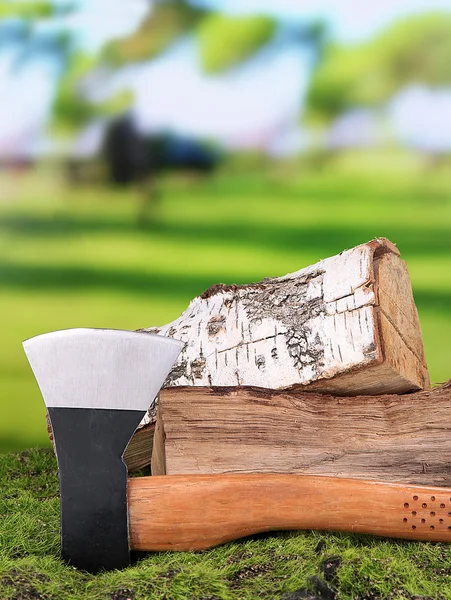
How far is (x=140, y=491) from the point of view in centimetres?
157

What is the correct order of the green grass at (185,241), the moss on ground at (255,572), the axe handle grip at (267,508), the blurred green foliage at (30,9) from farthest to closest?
the green grass at (185,241)
the blurred green foliage at (30,9)
the axe handle grip at (267,508)
the moss on ground at (255,572)

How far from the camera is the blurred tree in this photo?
3115mm


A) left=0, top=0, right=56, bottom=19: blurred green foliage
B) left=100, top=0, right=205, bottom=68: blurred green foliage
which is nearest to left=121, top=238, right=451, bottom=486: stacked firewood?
left=100, top=0, right=205, bottom=68: blurred green foliage

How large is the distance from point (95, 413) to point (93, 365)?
0.10 metres

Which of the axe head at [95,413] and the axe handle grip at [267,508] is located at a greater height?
the axe head at [95,413]

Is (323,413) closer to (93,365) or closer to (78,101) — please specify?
(93,365)

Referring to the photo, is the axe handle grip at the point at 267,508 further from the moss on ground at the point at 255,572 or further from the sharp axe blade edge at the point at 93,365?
the sharp axe blade edge at the point at 93,365

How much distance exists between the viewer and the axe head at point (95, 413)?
152cm

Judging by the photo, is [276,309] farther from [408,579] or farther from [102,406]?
[408,579]

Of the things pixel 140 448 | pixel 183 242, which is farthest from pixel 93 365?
pixel 183 242

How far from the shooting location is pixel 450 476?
5.86 feet

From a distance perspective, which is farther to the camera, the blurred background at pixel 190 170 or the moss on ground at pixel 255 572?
the blurred background at pixel 190 170

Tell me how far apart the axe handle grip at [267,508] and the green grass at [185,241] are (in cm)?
166

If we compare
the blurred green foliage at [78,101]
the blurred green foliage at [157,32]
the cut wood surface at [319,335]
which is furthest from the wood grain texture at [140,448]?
the blurred green foliage at [157,32]
